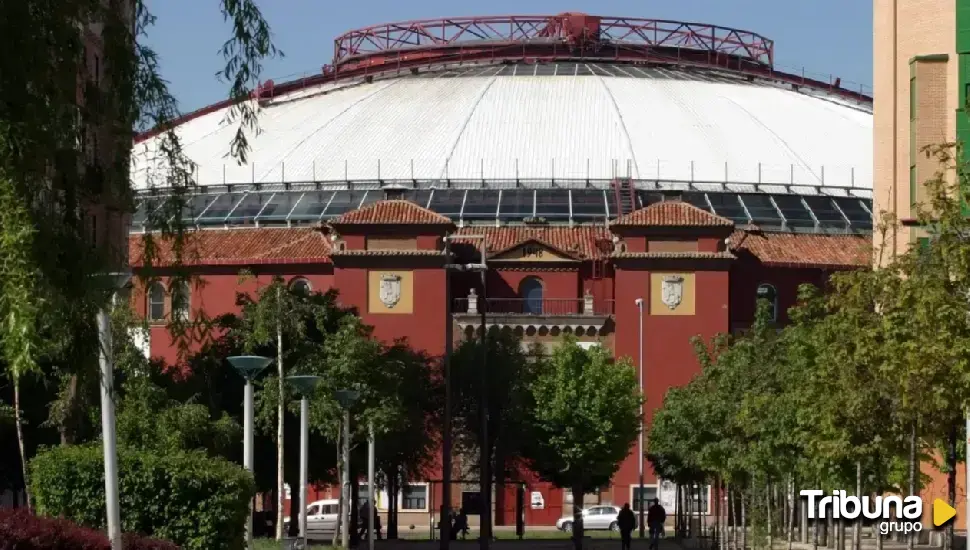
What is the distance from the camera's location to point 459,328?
332 ft

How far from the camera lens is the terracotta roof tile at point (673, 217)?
99.2 m

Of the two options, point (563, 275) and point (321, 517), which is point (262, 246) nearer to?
point (563, 275)

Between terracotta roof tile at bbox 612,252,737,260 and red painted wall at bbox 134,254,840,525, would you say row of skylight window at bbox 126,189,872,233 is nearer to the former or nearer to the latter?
red painted wall at bbox 134,254,840,525

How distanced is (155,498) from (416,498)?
63959 millimetres

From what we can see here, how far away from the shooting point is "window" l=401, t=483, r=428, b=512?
98.1 meters

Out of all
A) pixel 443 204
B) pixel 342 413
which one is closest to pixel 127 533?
pixel 342 413

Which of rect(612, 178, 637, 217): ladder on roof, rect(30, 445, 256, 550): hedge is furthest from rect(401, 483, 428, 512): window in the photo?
rect(30, 445, 256, 550): hedge

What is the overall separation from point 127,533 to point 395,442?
4445 centimetres

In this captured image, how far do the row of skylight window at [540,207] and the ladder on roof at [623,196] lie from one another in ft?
0.94

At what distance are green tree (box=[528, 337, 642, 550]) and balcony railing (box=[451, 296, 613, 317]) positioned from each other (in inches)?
464

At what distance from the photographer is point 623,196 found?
110625mm

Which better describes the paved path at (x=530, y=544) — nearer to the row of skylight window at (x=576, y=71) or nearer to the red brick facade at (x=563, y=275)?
the red brick facade at (x=563, y=275)

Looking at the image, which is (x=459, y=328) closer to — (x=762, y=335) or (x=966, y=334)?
(x=762, y=335)

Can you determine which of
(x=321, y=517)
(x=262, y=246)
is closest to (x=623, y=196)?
(x=262, y=246)
